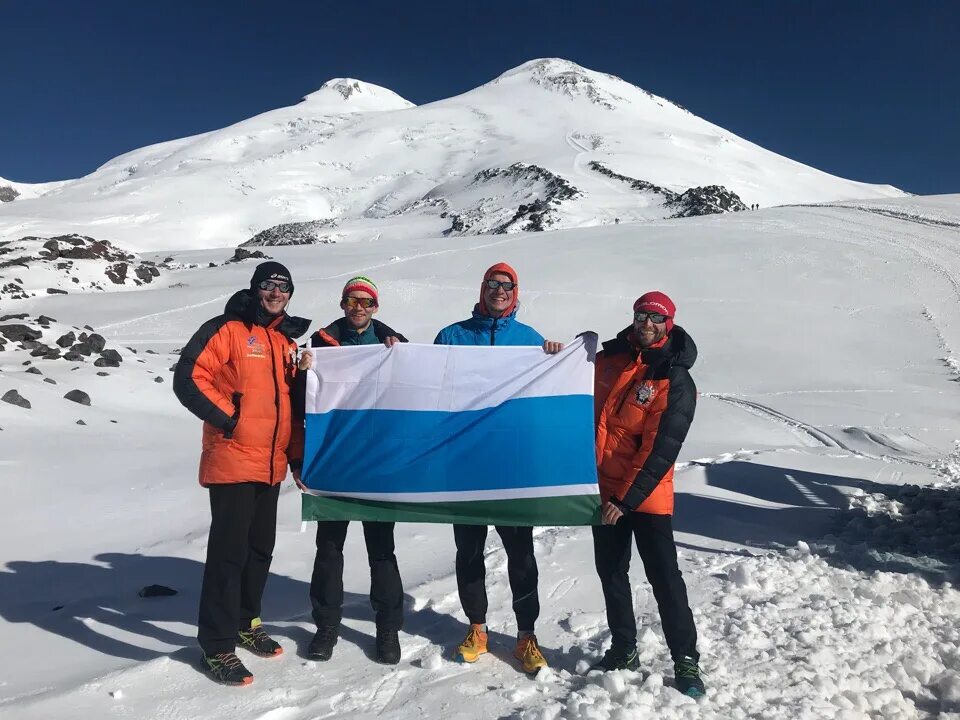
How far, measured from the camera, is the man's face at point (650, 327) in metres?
3.62

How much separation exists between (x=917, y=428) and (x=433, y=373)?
10.2 m

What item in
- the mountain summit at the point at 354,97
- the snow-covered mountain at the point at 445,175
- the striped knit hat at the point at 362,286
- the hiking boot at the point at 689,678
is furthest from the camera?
the mountain summit at the point at 354,97

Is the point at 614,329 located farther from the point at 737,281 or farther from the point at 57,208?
the point at 57,208

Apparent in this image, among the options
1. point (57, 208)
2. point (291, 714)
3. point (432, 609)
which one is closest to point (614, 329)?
point (432, 609)

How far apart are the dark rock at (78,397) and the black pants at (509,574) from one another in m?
8.65

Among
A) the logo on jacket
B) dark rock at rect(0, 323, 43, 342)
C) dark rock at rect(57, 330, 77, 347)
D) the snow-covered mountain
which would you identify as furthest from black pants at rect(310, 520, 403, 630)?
the snow-covered mountain

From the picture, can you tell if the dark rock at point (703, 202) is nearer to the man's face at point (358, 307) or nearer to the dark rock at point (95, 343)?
the dark rock at point (95, 343)

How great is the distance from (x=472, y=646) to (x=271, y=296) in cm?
219

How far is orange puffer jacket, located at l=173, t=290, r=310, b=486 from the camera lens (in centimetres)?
375

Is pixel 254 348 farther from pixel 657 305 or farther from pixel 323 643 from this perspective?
pixel 657 305

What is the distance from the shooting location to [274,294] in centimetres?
396

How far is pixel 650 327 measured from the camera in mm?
3637

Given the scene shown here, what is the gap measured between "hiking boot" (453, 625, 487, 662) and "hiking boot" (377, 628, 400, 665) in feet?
1.06

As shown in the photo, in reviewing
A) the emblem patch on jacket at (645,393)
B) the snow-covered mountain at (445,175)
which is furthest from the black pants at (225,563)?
the snow-covered mountain at (445,175)
